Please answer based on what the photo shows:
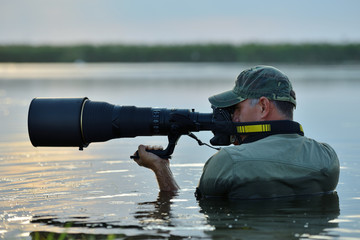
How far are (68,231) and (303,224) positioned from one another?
1542mm

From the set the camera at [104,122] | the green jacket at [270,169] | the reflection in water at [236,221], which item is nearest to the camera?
the reflection in water at [236,221]

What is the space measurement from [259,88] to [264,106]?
131 millimetres

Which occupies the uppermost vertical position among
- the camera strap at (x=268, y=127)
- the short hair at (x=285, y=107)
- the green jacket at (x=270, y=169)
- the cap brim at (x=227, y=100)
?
the cap brim at (x=227, y=100)

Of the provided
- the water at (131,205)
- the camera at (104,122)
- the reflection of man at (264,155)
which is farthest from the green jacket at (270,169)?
the camera at (104,122)

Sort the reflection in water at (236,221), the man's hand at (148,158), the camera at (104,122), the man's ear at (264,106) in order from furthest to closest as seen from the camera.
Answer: the man's hand at (148,158) < the camera at (104,122) < the man's ear at (264,106) < the reflection in water at (236,221)

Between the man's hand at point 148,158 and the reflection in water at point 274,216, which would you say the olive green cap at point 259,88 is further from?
the reflection in water at point 274,216

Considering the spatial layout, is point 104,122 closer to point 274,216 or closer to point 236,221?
point 236,221

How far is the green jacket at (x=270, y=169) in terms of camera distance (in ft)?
15.9

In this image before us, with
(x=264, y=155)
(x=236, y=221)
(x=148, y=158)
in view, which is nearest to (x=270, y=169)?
(x=264, y=155)

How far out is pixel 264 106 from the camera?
4.98 m

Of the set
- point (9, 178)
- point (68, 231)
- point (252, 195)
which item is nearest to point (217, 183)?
point (252, 195)

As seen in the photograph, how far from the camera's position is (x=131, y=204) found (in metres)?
5.46

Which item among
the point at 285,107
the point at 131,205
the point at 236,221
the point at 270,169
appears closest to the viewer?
the point at 236,221

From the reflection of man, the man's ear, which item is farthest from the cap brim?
the man's ear
